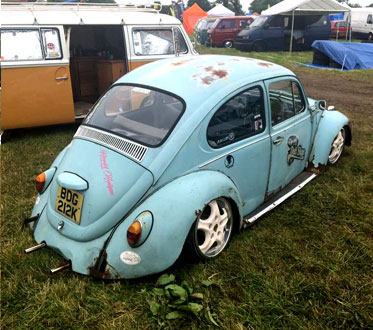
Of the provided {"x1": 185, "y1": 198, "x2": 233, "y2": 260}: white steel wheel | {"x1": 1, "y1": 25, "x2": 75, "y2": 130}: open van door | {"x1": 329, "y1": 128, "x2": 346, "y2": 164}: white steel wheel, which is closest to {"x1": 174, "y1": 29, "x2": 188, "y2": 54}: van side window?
{"x1": 1, "y1": 25, "x2": 75, "y2": 130}: open van door

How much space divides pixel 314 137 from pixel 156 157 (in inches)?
101

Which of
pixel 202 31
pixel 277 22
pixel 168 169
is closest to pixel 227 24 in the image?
pixel 202 31

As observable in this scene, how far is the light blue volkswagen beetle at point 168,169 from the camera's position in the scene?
2.64 m

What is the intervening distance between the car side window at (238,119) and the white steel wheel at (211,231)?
1.80ft

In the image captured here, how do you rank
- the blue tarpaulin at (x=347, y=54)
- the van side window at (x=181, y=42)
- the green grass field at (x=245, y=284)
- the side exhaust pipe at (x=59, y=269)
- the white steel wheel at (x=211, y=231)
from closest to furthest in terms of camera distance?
the green grass field at (x=245, y=284) → the side exhaust pipe at (x=59, y=269) → the white steel wheel at (x=211, y=231) → the van side window at (x=181, y=42) → the blue tarpaulin at (x=347, y=54)

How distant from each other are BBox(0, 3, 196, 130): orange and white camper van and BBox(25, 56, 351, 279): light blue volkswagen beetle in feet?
10.4

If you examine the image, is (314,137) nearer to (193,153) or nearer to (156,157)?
(193,153)

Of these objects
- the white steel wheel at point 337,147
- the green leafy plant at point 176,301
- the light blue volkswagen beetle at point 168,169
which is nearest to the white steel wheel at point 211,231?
the light blue volkswagen beetle at point 168,169

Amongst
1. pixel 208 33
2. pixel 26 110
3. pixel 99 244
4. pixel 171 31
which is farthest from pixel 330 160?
pixel 208 33

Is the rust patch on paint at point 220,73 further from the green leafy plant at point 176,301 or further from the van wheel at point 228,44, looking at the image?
the van wheel at point 228,44

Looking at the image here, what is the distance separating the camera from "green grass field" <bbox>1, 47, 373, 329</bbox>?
2436mm

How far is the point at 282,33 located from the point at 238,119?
1730 centimetres

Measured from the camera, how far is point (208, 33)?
2211cm

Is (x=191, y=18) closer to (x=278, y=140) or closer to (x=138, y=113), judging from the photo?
(x=278, y=140)
